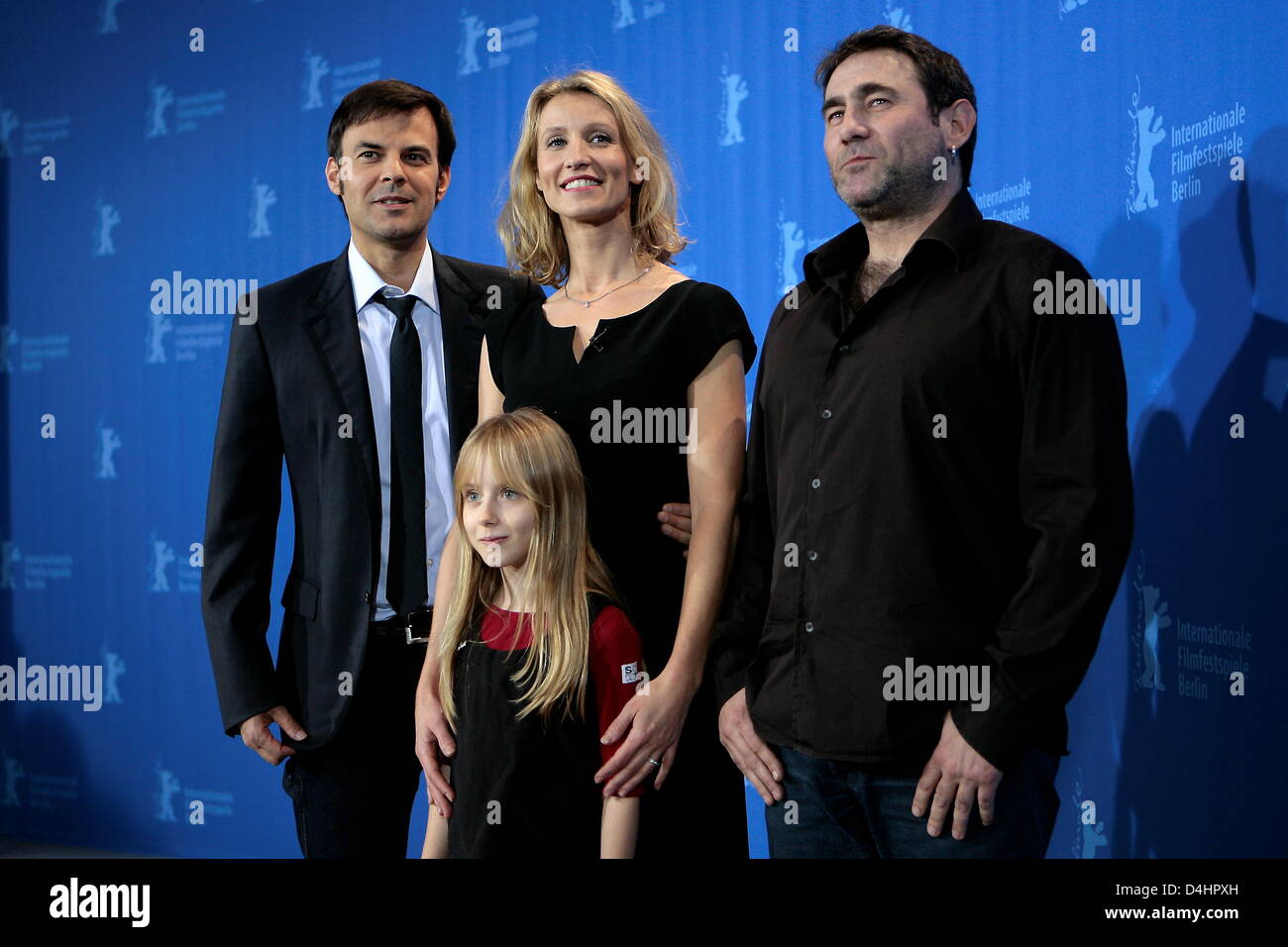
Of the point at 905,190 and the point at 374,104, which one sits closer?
the point at 905,190

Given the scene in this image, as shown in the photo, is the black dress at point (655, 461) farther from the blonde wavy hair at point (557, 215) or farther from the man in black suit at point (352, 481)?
the man in black suit at point (352, 481)

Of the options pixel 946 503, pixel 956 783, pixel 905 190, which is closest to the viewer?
pixel 956 783

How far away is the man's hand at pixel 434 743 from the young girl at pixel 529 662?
0.07 ft

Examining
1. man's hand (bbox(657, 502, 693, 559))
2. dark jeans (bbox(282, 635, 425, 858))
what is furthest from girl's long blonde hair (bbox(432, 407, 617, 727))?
dark jeans (bbox(282, 635, 425, 858))

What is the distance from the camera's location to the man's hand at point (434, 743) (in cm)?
232

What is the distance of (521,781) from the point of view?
2213 millimetres

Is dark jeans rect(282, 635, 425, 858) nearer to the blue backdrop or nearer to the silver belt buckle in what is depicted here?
the silver belt buckle

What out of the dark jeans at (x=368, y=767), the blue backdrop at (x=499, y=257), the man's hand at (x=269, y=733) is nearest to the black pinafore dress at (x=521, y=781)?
the dark jeans at (x=368, y=767)

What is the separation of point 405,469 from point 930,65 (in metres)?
1.33

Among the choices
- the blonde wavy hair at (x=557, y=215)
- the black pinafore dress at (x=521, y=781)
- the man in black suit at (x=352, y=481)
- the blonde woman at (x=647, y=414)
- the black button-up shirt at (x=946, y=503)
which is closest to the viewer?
the black button-up shirt at (x=946, y=503)

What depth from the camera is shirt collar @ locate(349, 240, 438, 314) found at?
270 cm

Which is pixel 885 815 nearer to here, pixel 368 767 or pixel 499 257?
pixel 368 767

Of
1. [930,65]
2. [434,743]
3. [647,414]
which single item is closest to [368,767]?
[434,743]
